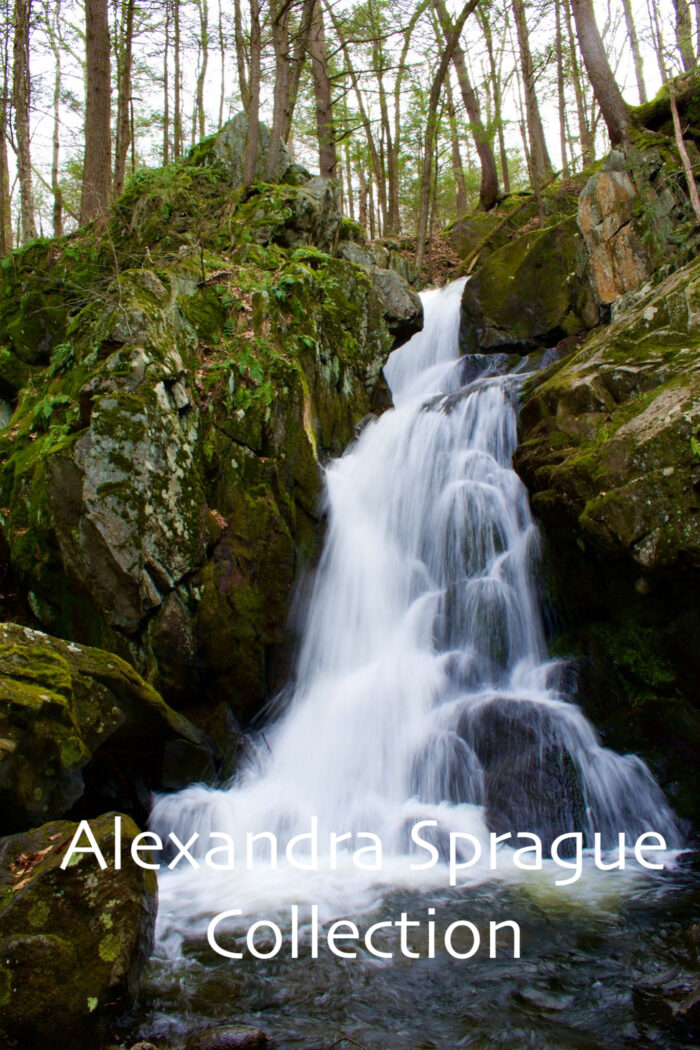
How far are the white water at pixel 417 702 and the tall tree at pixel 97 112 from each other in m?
5.78

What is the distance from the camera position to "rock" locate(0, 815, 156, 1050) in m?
2.73

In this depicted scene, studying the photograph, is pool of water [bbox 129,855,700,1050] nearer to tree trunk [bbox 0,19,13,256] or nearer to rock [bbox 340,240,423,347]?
rock [bbox 340,240,423,347]

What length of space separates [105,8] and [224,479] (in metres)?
8.75

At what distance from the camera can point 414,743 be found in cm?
628

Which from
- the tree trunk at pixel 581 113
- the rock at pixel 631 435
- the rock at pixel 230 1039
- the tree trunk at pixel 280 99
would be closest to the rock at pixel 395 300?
the tree trunk at pixel 280 99

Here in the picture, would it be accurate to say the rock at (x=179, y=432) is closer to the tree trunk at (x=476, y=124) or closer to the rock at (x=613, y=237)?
the rock at (x=613, y=237)

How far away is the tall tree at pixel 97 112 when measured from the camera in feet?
32.8

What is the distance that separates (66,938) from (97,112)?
37.4 ft

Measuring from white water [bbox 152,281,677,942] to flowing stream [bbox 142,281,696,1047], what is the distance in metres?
0.02

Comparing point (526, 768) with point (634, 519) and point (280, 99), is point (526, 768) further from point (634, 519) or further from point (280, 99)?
point (280, 99)

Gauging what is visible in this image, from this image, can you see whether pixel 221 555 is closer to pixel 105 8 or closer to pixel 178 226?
pixel 178 226

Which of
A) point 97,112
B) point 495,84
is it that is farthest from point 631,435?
point 495,84

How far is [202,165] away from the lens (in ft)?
36.8

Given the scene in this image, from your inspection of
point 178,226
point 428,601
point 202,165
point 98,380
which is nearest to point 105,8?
point 202,165
